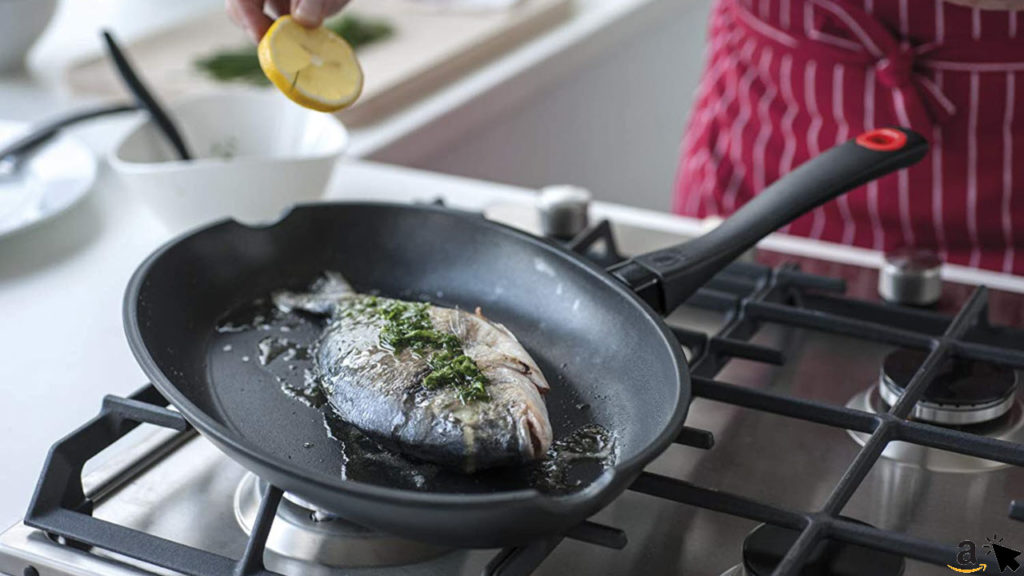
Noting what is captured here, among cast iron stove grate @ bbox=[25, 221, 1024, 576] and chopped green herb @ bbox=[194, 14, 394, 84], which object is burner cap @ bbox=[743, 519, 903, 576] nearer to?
cast iron stove grate @ bbox=[25, 221, 1024, 576]

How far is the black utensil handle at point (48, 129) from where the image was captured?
1.23 metres

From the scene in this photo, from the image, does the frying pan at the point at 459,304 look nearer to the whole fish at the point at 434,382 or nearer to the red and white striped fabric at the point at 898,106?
the whole fish at the point at 434,382

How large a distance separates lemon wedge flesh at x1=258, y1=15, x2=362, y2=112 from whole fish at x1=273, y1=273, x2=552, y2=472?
5.7 inches

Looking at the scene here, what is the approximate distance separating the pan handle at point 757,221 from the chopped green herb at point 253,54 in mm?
787

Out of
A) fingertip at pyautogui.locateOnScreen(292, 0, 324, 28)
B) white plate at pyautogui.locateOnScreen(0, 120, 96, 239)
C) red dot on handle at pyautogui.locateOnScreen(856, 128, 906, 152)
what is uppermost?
fingertip at pyautogui.locateOnScreen(292, 0, 324, 28)

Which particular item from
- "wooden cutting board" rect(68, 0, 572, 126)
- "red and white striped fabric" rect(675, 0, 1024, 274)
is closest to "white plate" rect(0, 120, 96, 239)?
"wooden cutting board" rect(68, 0, 572, 126)

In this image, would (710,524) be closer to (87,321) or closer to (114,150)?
(87,321)

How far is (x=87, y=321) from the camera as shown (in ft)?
3.23

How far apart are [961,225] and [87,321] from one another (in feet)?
2.69

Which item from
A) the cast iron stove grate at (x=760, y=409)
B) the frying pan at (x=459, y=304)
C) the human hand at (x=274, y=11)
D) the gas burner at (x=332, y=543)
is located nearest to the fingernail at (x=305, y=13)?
the human hand at (x=274, y=11)

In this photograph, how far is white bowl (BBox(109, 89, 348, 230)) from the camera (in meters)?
1.06

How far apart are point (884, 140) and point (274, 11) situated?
0.47m

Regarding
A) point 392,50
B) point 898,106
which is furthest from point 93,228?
point 898,106

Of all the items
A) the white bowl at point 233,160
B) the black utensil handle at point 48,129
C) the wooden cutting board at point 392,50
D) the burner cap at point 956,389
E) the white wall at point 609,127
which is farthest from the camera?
the white wall at point 609,127
